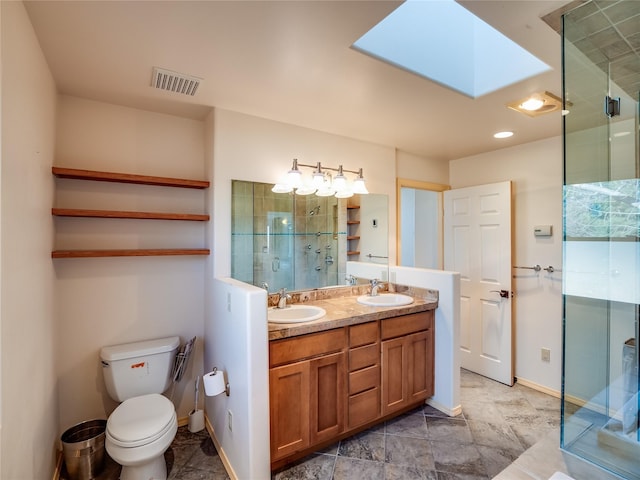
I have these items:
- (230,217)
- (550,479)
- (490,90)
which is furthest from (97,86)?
(550,479)

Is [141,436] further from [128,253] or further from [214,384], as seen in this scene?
[128,253]

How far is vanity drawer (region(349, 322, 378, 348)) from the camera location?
6.84 feet

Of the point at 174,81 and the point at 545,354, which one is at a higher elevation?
the point at 174,81

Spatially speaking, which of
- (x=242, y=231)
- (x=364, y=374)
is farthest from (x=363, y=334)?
(x=242, y=231)

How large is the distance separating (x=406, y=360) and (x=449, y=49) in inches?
83.6

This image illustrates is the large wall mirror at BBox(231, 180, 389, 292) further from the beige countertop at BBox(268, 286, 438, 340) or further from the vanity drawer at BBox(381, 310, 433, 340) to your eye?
the vanity drawer at BBox(381, 310, 433, 340)

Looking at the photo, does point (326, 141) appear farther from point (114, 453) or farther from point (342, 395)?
point (114, 453)

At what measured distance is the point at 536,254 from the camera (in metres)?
2.92

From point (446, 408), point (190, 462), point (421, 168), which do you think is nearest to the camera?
point (190, 462)

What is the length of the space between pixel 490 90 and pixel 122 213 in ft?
8.16

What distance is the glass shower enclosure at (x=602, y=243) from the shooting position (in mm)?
1507

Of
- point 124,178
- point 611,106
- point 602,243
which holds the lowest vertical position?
point 602,243

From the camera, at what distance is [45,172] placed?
1.70 meters

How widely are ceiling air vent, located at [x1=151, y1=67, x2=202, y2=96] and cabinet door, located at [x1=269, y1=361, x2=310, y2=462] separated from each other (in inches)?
69.3
